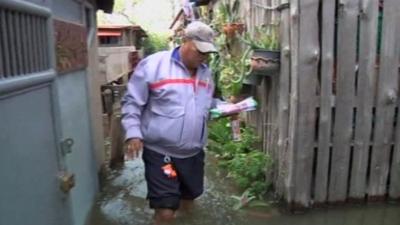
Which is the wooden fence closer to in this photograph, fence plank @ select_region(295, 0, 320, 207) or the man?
fence plank @ select_region(295, 0, 320, 207)

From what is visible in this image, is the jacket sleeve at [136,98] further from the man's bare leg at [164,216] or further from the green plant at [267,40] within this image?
the green plant at [267,40]

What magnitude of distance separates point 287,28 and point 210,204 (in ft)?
6.10

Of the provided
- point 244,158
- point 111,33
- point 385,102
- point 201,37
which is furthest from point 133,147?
point 111,33

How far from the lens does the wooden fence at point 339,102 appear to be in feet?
11.9

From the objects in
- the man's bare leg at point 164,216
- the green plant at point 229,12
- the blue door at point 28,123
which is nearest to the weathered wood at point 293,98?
the man's bare leg at point 164,216

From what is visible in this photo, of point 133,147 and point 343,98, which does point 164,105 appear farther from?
point 343,98

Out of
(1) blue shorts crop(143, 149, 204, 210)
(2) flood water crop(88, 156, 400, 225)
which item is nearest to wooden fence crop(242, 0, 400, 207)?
(2) flood water crop(88, 156, 400, 225)

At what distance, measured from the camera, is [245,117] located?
6.33 metres

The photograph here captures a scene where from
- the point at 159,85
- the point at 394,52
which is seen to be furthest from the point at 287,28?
the point at 159,85

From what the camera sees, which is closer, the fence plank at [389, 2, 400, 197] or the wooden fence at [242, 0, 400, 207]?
the wooden fence at [242, 0, 400, 207]

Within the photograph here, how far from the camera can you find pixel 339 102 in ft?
12.5

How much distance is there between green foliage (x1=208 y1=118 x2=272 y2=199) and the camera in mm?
4422

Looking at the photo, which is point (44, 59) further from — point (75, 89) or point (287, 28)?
point (287, 28)

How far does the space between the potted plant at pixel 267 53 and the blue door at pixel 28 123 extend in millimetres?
2220
